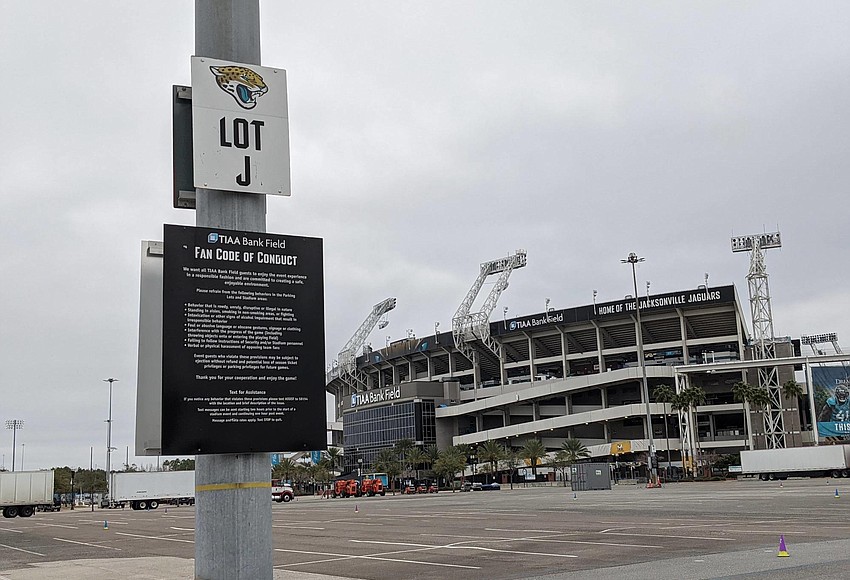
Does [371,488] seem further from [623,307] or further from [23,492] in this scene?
[23,492]

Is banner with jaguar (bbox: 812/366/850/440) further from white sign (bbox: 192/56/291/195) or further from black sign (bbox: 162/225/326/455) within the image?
white sign (bbox: 192/56/291/195)

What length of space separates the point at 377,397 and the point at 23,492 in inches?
3303

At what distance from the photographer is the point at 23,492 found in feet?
236

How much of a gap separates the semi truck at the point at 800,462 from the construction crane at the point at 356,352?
330ft

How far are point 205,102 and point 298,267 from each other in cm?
155

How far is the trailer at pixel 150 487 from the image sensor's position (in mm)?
84794

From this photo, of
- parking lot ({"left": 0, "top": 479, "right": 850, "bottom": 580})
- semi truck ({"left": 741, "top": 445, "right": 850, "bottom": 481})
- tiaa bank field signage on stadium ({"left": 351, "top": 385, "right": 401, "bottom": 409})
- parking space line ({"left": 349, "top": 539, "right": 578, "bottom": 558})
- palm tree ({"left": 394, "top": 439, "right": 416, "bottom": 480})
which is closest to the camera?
parking lot ({"left": 0, "top": 479, "right": 850, "bottom": 580})

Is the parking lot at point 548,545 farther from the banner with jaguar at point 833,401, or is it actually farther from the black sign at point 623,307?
the black sign at point 623,307

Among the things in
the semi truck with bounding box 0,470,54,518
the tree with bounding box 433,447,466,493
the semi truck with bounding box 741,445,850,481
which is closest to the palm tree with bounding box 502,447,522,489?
the tree with bounding box 433,447,466,493

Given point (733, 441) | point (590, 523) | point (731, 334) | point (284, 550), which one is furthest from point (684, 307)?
point (284, 550)

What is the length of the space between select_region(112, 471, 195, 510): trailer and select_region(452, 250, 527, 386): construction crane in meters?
61.8

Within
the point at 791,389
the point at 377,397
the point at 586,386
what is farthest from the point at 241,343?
the point at 377,397

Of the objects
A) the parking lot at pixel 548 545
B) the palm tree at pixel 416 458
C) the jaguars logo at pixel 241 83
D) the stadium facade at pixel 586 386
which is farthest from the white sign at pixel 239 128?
the palm tree at pixel 416 458

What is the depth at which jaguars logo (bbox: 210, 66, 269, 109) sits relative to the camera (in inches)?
288
